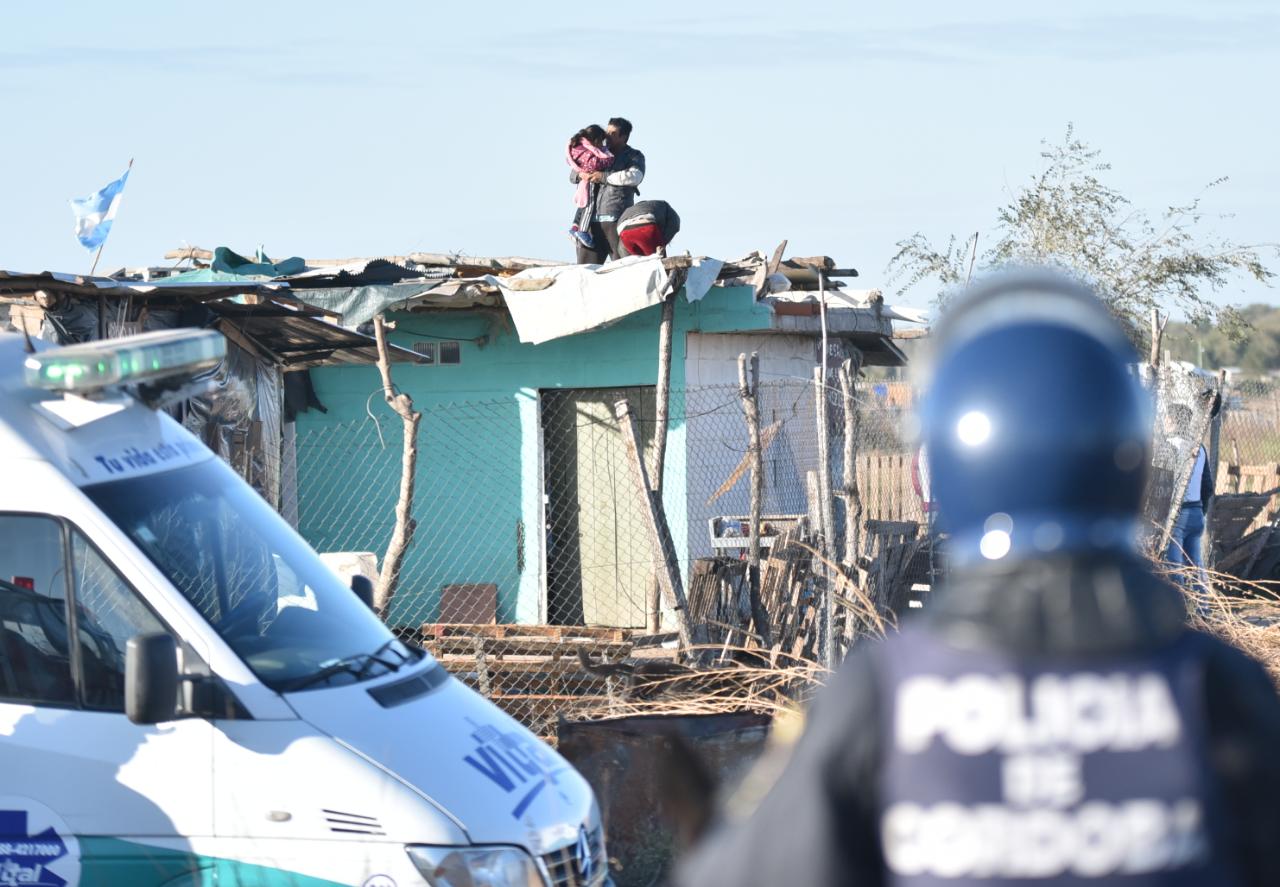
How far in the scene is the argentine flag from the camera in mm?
10031

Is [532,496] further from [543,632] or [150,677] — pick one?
[150,677]

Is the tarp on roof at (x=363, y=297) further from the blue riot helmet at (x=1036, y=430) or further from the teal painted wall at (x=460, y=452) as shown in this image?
the blue riot helmet at (x=1036, y=430)

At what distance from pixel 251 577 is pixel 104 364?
825mm

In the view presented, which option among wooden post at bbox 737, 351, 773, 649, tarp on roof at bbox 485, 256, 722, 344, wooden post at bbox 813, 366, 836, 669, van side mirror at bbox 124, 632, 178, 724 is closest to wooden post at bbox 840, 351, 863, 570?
wooden post at bbox 813, 366, 836, 669

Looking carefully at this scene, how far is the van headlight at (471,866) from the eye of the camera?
3.77m

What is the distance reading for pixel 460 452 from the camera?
44.3 feet

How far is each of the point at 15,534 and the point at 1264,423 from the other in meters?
21.2

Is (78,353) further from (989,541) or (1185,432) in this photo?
(1185,432)

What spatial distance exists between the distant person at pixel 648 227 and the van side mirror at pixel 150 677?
8.96 m

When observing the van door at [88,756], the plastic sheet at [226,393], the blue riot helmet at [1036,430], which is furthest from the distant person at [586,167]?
the blue riot helmet at [1036,430]

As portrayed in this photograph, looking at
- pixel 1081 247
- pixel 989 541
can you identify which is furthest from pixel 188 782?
pixel 1081 247

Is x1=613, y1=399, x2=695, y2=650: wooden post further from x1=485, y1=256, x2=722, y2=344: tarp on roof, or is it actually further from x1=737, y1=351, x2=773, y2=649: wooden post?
x1=485, y1=256, x2=722, y2=344: tarp on roof

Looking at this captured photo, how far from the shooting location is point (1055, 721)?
153 centimetres

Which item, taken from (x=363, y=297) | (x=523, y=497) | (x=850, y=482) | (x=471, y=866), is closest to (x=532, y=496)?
(x=523, y=497)
